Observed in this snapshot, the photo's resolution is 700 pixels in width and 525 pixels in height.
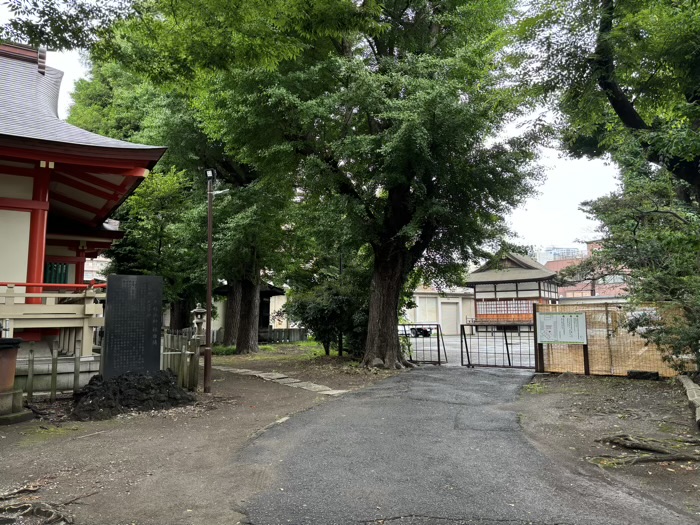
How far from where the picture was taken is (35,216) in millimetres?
9562

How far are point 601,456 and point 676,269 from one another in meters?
5.84

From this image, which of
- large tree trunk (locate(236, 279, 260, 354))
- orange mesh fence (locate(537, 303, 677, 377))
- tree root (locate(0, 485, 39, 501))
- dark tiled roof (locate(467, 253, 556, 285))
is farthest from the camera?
dark tiled roof (locate(467, 253, 556, 285))

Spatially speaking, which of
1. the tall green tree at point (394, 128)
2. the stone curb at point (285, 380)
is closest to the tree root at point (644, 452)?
the stone curb at point (285, 380)

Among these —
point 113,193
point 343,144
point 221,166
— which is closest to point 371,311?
point 343,144

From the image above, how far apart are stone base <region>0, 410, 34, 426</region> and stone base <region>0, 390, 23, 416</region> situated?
0.08 meters

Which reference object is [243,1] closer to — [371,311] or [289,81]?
[289,81]

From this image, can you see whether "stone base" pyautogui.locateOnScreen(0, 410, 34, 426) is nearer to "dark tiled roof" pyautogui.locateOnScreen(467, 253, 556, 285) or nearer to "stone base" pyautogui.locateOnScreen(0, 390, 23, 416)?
"stone base" pyautogui.locateOnScreen(0, 390, 23, 416)

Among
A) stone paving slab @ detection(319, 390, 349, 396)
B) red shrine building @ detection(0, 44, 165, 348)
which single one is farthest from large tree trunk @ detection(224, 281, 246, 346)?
stone paving slab @ detection(319, 390, 349, 396)

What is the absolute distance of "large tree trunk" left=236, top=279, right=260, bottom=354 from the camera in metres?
20.2

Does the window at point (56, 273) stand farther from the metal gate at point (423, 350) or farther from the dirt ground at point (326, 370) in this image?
the metal gate at point (423, 350)

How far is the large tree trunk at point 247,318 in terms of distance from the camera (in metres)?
20.2

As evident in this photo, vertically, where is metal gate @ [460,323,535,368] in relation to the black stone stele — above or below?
below

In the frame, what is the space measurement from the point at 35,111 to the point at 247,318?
38.2ft

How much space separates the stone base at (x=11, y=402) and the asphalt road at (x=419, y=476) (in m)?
4.03
